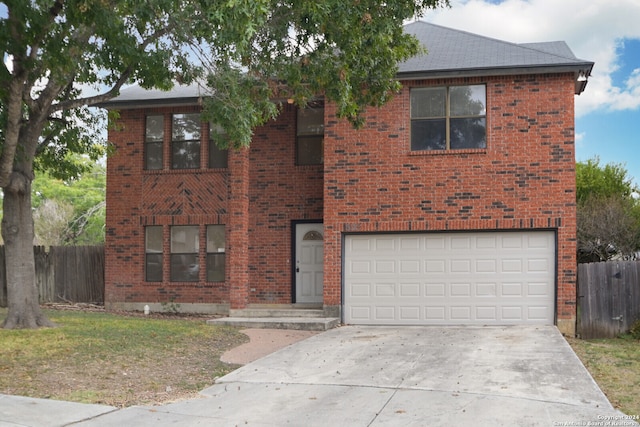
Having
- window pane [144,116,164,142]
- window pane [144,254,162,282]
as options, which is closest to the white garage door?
window pane [144,254,162,282]

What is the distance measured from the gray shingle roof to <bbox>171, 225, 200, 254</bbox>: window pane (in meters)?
6.75

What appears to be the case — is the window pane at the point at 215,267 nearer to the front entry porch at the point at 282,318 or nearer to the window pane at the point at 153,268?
the front entry porch at the point at 282,318

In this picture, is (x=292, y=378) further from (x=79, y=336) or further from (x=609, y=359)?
(x=609, y=359)

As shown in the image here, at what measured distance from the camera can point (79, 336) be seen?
38.5 feet

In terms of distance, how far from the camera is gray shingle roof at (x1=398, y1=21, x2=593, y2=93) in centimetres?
1454

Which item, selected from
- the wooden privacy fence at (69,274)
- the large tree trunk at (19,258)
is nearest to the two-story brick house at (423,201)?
the wooden privacy fence at (69,274)

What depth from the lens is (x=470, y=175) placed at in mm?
14984

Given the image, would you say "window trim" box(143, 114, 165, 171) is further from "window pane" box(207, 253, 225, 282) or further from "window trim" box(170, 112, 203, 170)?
"window pane" box(207, 253, 225, 282)

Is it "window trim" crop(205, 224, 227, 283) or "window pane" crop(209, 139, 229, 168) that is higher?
"window pane" crop(209, 139, 229, 168)

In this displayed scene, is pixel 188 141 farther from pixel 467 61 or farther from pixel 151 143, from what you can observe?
pixel 467 61

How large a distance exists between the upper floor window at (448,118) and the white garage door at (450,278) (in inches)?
81.1

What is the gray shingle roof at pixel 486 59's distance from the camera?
14539 mm

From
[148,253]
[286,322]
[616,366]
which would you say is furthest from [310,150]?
[616,366]

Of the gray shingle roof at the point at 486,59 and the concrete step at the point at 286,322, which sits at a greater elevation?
the gray shingle roof at the point at 486,59
